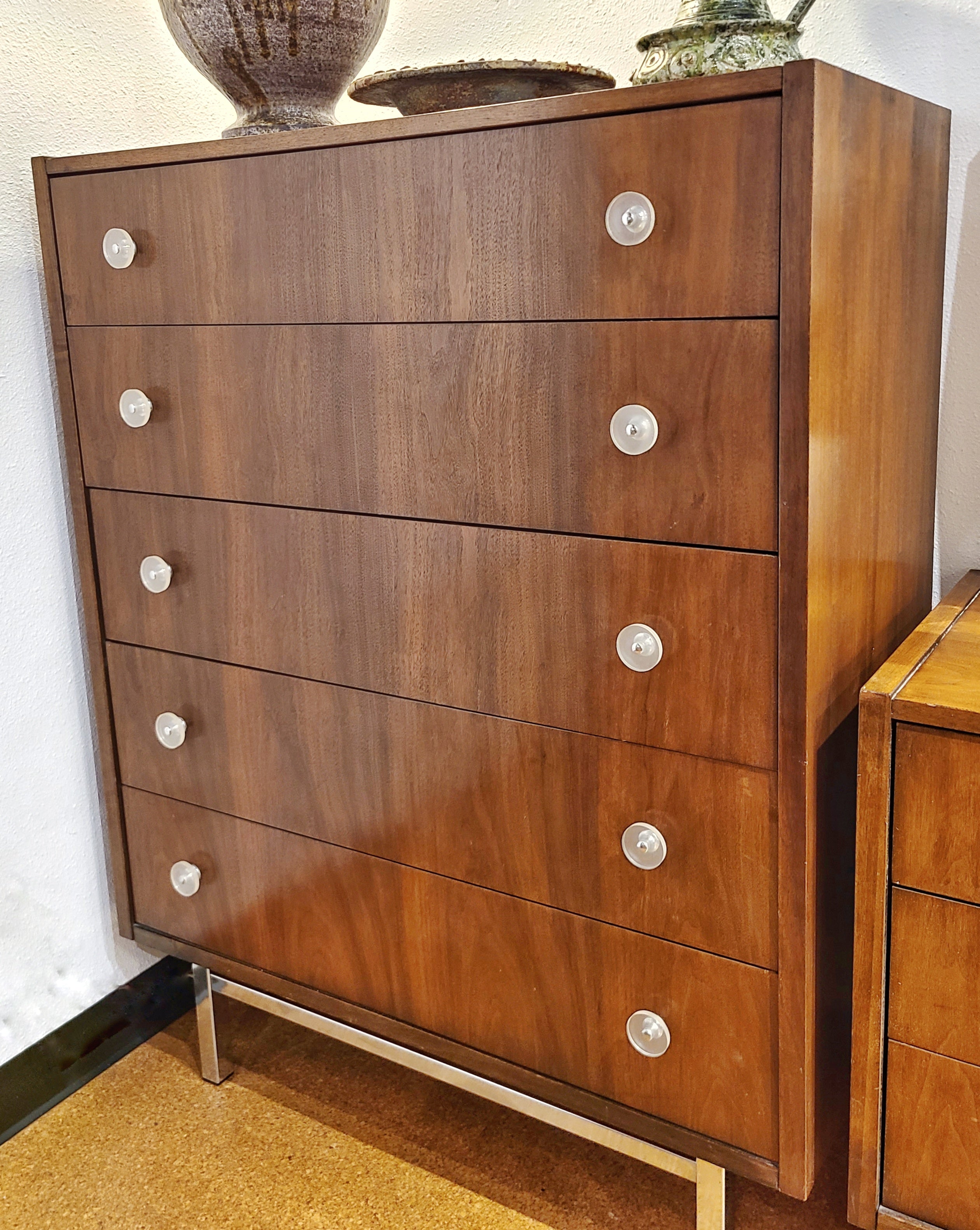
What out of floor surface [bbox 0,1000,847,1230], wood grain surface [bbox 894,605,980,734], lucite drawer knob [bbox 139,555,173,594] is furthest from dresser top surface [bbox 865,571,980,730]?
lucite drawer knob [bbox 139,555,173,594]

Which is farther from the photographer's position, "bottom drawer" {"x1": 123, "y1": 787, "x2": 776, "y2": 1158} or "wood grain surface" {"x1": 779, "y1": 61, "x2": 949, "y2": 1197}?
"bottom drawer" {"x1": 123, "y1": 787, "x2": 776, "y2": 1158}

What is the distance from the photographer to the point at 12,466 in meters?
1.43

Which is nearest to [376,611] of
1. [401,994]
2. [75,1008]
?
[401,994]

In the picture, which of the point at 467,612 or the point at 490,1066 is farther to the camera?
the point at 490,1066

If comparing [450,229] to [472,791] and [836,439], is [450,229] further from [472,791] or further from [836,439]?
[472,791]

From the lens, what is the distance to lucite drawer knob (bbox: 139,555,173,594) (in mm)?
1336

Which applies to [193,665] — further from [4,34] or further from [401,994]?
[4,34]

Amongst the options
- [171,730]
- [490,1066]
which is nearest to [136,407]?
[171,730]

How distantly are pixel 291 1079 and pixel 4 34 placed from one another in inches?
53.5

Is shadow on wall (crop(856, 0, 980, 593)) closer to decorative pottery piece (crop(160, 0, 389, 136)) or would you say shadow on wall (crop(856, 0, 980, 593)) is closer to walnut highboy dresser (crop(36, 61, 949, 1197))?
walnut highboy dresser (crop(36, 61, 949, 1197))

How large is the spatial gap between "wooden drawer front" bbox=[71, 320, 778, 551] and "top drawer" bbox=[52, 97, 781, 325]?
25 mm

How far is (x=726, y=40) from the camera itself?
1.06 metres

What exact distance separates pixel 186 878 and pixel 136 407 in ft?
1.89

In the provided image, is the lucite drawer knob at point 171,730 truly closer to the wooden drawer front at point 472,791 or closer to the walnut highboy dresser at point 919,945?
the wooden drawer front at point 472,791
